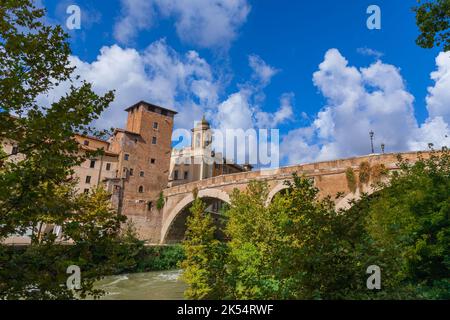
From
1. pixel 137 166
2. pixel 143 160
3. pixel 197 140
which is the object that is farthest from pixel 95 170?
pixel 197 140

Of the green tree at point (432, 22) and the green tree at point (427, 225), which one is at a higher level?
the green tree at point (432, 22)

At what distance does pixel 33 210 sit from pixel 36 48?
2269mm

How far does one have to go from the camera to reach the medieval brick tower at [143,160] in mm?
39906

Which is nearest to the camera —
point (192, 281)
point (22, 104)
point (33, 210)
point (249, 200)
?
point (33, 210)

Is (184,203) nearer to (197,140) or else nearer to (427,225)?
(197,140)

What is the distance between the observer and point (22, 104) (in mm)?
4320

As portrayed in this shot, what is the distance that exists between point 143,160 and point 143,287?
23270 millimetres

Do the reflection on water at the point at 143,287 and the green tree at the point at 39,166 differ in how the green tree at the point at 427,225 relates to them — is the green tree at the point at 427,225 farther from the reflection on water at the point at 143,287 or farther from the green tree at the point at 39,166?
the reflection on water at the point at 143,287

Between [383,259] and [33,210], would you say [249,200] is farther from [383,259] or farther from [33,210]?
[33,210]

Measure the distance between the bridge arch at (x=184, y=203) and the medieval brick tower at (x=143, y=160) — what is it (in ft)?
4.90

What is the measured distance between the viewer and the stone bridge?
21597mm

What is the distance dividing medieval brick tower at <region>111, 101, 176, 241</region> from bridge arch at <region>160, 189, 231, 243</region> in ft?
4.90

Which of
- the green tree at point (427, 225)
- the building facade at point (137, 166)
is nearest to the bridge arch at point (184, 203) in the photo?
the building facade at point (137, 166)
